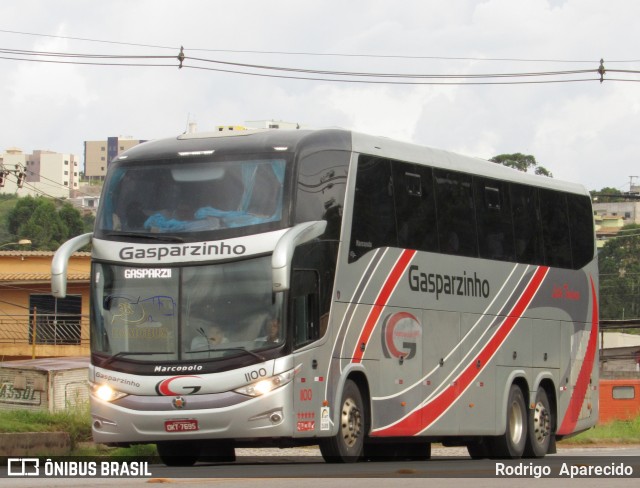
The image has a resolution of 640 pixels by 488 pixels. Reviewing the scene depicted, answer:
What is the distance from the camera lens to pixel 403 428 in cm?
1914

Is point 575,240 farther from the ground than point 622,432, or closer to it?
farther from the ground

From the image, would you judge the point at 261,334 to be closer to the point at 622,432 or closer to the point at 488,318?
the point at 488,318

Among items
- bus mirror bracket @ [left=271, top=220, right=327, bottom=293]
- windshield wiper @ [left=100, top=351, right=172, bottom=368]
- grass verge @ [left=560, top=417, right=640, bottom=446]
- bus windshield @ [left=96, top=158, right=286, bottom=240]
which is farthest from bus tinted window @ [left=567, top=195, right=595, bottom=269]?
windshield wiper @ [left=100, top=351, right=172, bottom=368]

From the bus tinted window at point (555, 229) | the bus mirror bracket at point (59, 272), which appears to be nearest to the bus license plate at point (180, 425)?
the bus mirror bracket at point (59, 272)

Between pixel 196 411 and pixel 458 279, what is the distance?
18.5 ft

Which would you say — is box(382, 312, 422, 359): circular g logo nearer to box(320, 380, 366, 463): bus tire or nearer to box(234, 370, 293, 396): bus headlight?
box(320, 380, 366, 463): bus tire

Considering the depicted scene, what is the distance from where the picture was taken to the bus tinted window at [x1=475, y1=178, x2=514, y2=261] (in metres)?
21.3

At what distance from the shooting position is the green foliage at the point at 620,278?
101 metres

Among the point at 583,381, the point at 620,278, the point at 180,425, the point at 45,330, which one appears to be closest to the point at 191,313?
the point at 180,425

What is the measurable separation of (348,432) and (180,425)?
7.99 ft

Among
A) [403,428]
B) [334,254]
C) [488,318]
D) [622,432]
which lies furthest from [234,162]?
→ [622,432]

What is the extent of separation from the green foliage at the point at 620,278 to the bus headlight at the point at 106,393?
3331 inches

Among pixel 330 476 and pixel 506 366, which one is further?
pixel 506 366

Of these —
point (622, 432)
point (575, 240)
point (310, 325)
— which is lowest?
point (622, 432)
